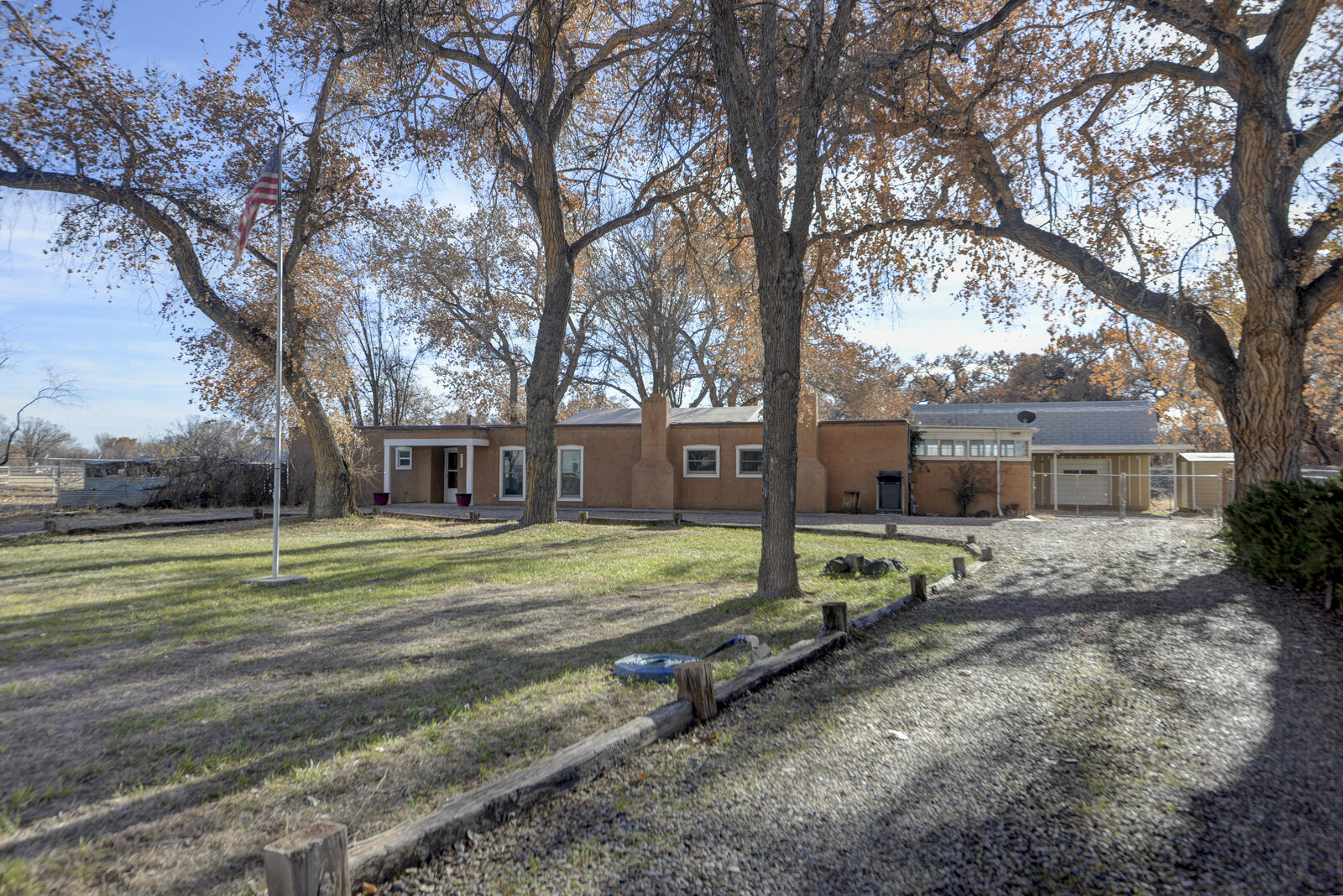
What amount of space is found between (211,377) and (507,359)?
14.4 m

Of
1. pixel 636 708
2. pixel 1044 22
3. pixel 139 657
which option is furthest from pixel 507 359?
pixel 636 708

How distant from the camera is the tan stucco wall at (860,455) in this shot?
75.3 ft

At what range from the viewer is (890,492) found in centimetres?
2295

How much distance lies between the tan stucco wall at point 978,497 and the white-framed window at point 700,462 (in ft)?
21.8

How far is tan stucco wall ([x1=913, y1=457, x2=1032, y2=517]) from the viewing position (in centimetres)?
2306

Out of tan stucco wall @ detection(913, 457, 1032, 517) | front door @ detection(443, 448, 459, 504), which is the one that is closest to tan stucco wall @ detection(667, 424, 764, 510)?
tan stucco wall @ detection(913, 457, 1032, 517)

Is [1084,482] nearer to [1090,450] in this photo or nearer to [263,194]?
[1090,450]

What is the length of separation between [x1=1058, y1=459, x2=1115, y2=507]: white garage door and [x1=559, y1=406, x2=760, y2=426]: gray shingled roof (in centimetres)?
1317

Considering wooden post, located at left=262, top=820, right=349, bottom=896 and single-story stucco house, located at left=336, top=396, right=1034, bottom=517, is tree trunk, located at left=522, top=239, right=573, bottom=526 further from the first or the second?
wooden post, located at left=262, top=820, right=349, bottom=896

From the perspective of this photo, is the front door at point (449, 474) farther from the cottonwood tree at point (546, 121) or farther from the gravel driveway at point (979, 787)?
the gravel driveway at point (979, 787)

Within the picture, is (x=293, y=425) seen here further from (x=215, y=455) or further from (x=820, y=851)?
(x=820, y=851)

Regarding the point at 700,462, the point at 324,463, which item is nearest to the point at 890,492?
the point at 700,462

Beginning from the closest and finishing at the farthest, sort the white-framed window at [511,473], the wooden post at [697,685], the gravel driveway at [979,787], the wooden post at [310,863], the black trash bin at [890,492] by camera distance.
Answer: the wooden post at [310,863] → the gravel driveway at [979,787] → the wooden post at [697,685] → the black trash bin at [890,492] → the white-framed window at [511,473]

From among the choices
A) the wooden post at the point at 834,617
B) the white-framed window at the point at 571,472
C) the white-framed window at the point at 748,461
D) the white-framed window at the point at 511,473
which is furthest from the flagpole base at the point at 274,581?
the white-framed window at the point at 511,473
